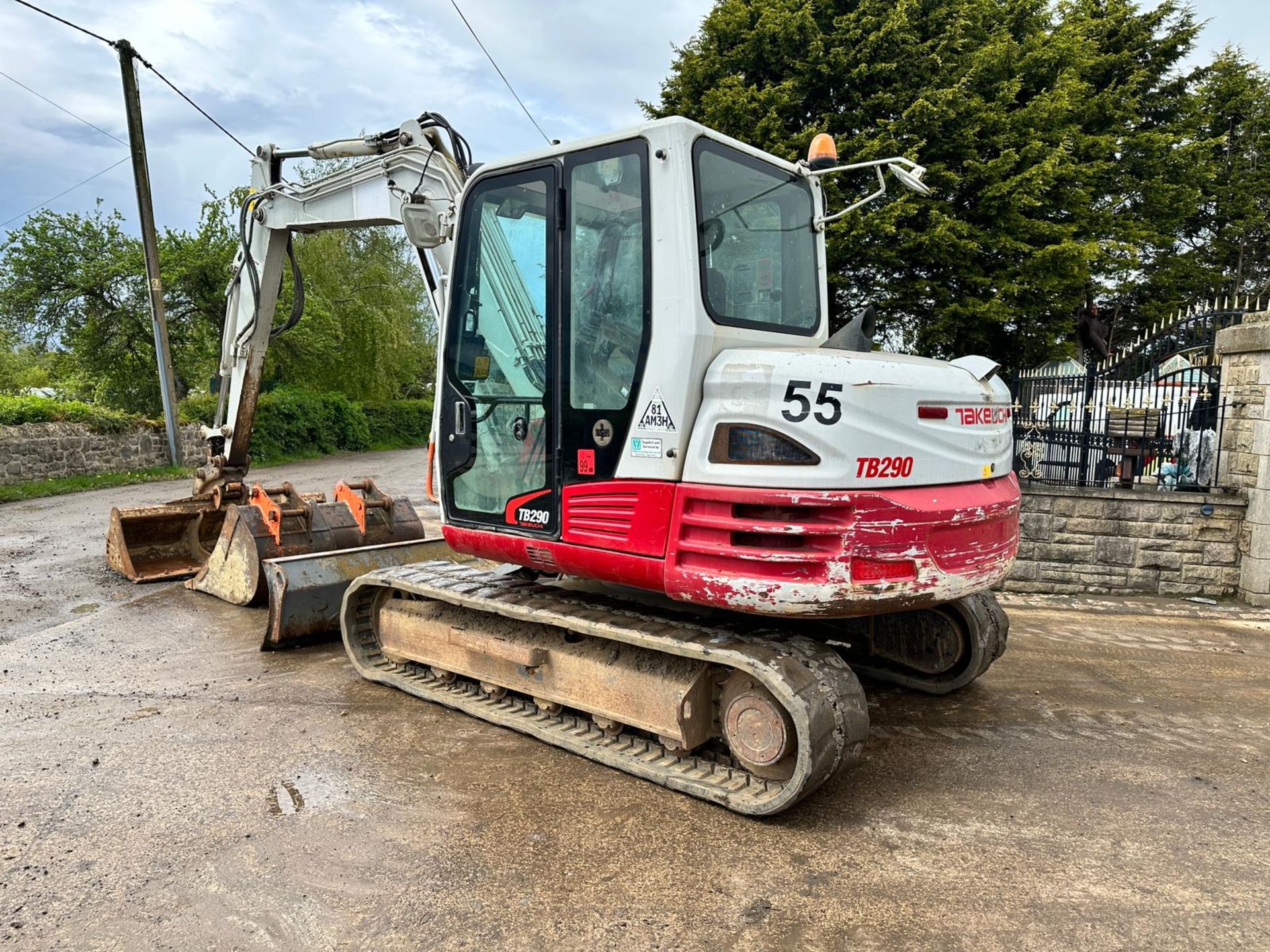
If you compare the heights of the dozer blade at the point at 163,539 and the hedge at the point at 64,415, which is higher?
the hedge at the point at 64,415

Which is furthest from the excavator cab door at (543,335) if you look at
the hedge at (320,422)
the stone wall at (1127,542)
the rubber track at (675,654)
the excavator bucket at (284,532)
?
the hedge at (320,422)

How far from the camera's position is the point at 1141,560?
762 centimetres

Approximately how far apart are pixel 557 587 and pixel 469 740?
0.91 meters

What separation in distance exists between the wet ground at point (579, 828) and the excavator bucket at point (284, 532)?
4.33 ft

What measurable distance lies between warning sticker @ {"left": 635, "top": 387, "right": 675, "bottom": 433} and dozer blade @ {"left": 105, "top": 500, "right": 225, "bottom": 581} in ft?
19.1

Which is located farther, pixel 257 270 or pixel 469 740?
pixel 257 270

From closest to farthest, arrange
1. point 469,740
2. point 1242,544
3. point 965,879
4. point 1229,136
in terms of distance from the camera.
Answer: point 965,879 → point 469,740 → point 1242,544 → point 1229,136

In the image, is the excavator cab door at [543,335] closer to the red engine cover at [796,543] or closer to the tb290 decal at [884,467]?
the red engine cover at [796,543]

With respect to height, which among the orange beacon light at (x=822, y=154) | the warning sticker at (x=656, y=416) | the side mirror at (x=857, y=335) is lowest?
the warning sticker at (x=656, y=416)

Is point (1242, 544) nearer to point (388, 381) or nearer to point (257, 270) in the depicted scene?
point (257, 270)

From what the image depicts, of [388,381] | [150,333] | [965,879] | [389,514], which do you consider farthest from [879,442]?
[388,381]

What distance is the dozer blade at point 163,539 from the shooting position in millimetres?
7539

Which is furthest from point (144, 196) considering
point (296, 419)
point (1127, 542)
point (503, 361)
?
point (1127, 542)

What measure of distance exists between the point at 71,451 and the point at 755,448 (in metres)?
16.5
